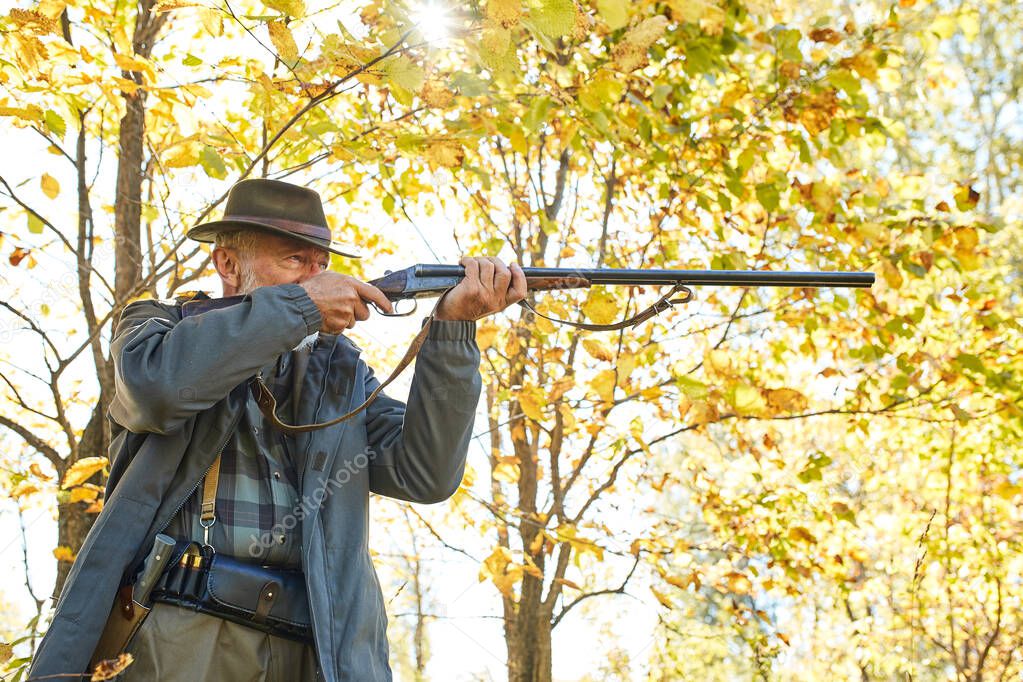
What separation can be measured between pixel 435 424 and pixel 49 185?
2.28 metres

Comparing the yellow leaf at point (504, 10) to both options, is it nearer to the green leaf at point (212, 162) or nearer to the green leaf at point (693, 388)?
the green leaf at point (212, 162)

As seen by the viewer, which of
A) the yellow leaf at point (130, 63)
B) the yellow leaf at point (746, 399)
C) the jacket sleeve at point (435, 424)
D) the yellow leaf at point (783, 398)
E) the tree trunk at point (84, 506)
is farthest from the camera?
the yellow leaf at point (783, 398)

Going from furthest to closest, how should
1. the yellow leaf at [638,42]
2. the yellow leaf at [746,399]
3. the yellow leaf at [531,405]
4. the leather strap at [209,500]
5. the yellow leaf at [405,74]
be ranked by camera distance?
the yellow leaf at [746,399]
the yellow leaf at [531,405]
the yellow leaf at [638,42]
the yellow leaf at [405,74]
the leather strap at [209,500]

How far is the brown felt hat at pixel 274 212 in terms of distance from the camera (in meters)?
2.78

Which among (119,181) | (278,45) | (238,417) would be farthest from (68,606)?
(119,181)

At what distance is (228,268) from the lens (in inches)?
113

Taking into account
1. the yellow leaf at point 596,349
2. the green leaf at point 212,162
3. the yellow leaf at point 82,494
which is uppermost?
the green leaf at point 212,162

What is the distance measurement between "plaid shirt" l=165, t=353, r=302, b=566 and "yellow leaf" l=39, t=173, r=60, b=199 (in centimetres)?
192

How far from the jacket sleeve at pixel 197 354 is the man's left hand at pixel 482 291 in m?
0.44

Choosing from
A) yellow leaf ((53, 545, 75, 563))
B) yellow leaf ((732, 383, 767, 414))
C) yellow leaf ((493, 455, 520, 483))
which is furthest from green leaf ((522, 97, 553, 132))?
yellow leaf ((53, 545, 75, 563))

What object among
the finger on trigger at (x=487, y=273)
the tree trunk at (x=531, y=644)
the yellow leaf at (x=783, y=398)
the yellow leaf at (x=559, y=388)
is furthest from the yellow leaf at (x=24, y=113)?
the tree trunk at (x=531, y=644)

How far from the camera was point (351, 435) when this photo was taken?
2.55 metres

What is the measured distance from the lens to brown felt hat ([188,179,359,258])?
2.78m

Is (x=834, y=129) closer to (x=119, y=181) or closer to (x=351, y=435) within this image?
(x=351, y=435)
